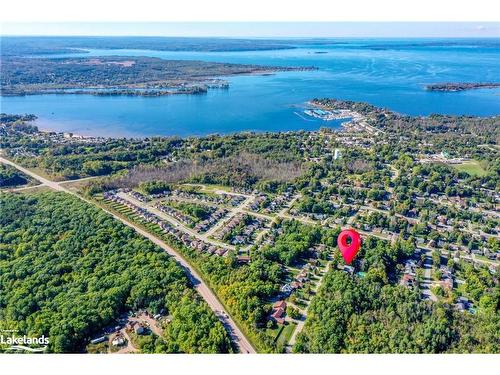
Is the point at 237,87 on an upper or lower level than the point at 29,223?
upper

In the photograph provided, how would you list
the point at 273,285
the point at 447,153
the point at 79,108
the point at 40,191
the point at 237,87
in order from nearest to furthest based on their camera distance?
the point at 273,285 < the point at 40,191 < the point at 447,153 < the point at 79,108 < the point at 237,87

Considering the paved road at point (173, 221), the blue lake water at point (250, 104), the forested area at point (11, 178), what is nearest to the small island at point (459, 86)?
the blue lake water at point (250, 104)

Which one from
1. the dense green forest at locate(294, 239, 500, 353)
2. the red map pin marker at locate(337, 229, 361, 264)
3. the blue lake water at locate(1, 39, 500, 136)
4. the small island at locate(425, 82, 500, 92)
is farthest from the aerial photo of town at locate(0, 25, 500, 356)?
the small island at locate(425, 82, 500, 92)

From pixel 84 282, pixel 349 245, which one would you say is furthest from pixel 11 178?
pixel 349 245

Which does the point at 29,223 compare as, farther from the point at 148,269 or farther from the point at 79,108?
the point at 79,108

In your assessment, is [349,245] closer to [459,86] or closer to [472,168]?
[472,168]

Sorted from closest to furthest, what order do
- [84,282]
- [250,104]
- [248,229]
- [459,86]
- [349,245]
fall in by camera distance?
[349,245], [84,282], [248,229], [250,104], [459,86]

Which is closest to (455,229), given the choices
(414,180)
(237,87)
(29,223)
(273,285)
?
(414,180)
